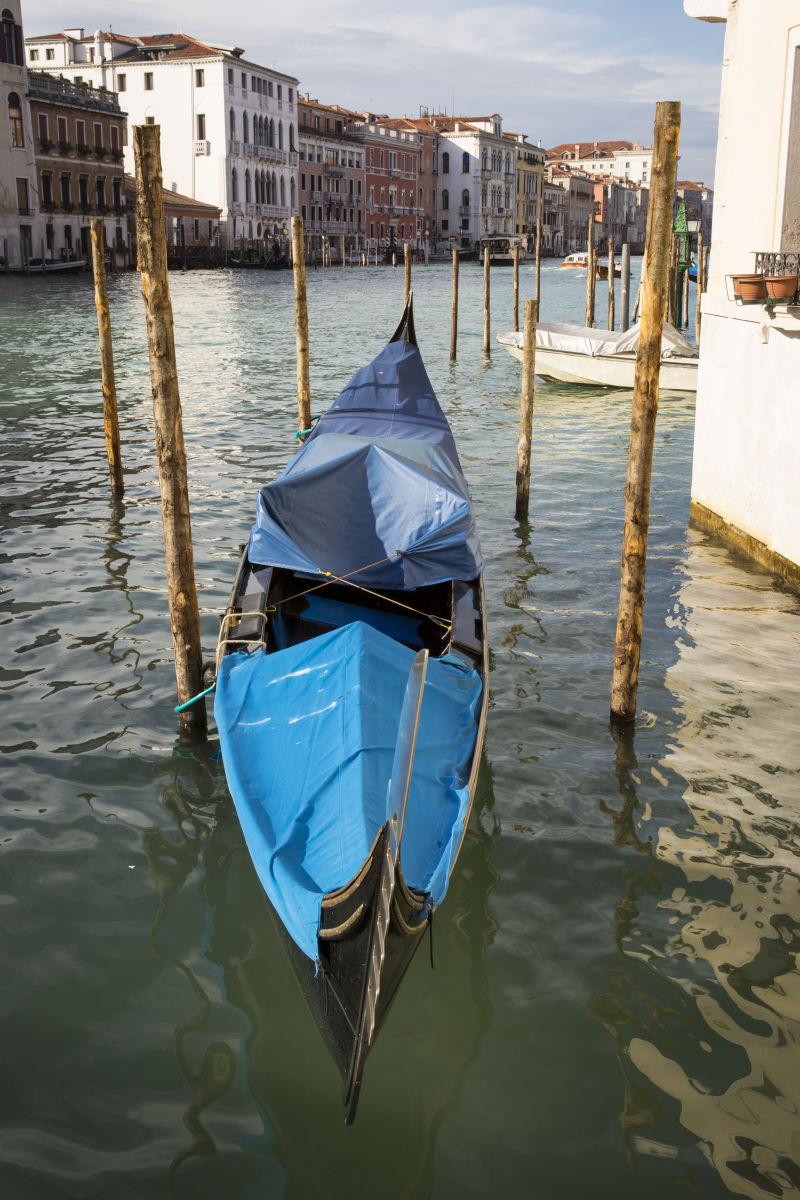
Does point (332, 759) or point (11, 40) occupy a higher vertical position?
point (11, 40)

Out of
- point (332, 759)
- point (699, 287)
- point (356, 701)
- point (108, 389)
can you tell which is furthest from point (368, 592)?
point (699, 287)

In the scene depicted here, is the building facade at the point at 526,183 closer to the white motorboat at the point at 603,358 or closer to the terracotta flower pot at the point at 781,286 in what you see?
the white motorboat at the point at 603,358

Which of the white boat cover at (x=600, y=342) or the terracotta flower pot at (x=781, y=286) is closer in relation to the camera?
the terracotta flower pot at (x=781, y=286)

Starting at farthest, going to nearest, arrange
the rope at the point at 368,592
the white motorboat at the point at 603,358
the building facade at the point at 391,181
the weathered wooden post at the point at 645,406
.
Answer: the building facade at the point at 391,181 → the white motorboat at the point at 603,358 → the rope at the point at 368,592 → the weathered wooden post at the point at 645,406

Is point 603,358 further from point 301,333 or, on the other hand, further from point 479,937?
point 479,937

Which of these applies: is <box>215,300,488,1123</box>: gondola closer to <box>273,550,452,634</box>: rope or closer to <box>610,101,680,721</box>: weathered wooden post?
<box>273,550,452,634</box>: rope

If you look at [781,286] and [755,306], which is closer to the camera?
[781,286]

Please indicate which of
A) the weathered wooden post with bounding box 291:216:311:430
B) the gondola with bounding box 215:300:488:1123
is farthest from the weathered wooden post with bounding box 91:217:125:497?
the gondola with bounding box 215:300:488:1123

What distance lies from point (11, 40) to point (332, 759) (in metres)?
37.5

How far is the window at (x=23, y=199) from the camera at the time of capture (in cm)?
3578

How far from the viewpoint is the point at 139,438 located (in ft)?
35.2

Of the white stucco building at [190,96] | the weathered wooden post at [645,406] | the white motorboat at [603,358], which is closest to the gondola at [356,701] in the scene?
the weathered wooden post at [645,406]

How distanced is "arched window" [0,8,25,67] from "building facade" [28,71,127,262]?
151 centimetres

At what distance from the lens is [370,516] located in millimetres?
5055
